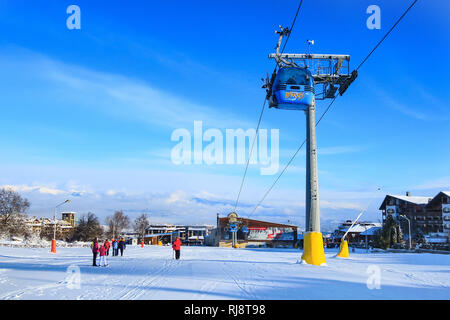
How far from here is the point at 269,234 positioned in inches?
3297

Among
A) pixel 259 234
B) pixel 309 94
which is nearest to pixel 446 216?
pixel 259 234

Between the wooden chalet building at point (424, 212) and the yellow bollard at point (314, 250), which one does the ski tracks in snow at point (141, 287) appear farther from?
the wooden chalet building at point (424, 212)

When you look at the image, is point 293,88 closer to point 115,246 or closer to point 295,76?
point 295,76

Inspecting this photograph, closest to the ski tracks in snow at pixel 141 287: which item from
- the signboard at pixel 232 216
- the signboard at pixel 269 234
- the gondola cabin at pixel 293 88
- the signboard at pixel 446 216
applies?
the gondola cabin at pixel 293 88

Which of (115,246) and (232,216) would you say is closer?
(115,246)

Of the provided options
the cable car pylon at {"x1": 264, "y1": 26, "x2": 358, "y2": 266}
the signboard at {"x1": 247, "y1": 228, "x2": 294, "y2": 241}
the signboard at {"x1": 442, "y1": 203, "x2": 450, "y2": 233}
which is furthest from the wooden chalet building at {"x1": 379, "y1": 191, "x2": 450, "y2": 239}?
the cable car pylon at {"x1": 264, "y1": 26, "x2": 358, "y2": 266}

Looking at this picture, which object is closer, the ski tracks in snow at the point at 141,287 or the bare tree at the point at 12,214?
the ski tracks in snow at the point at 141,287

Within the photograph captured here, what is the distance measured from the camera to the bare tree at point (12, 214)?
63688 mm

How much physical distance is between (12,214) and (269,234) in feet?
164

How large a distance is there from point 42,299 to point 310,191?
13245 mm

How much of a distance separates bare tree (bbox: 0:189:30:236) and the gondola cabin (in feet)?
194

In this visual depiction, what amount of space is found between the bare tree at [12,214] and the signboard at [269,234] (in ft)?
145

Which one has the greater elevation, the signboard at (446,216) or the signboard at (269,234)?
the signboard at (446,216)

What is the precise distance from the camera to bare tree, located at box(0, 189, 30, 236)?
63688mm
